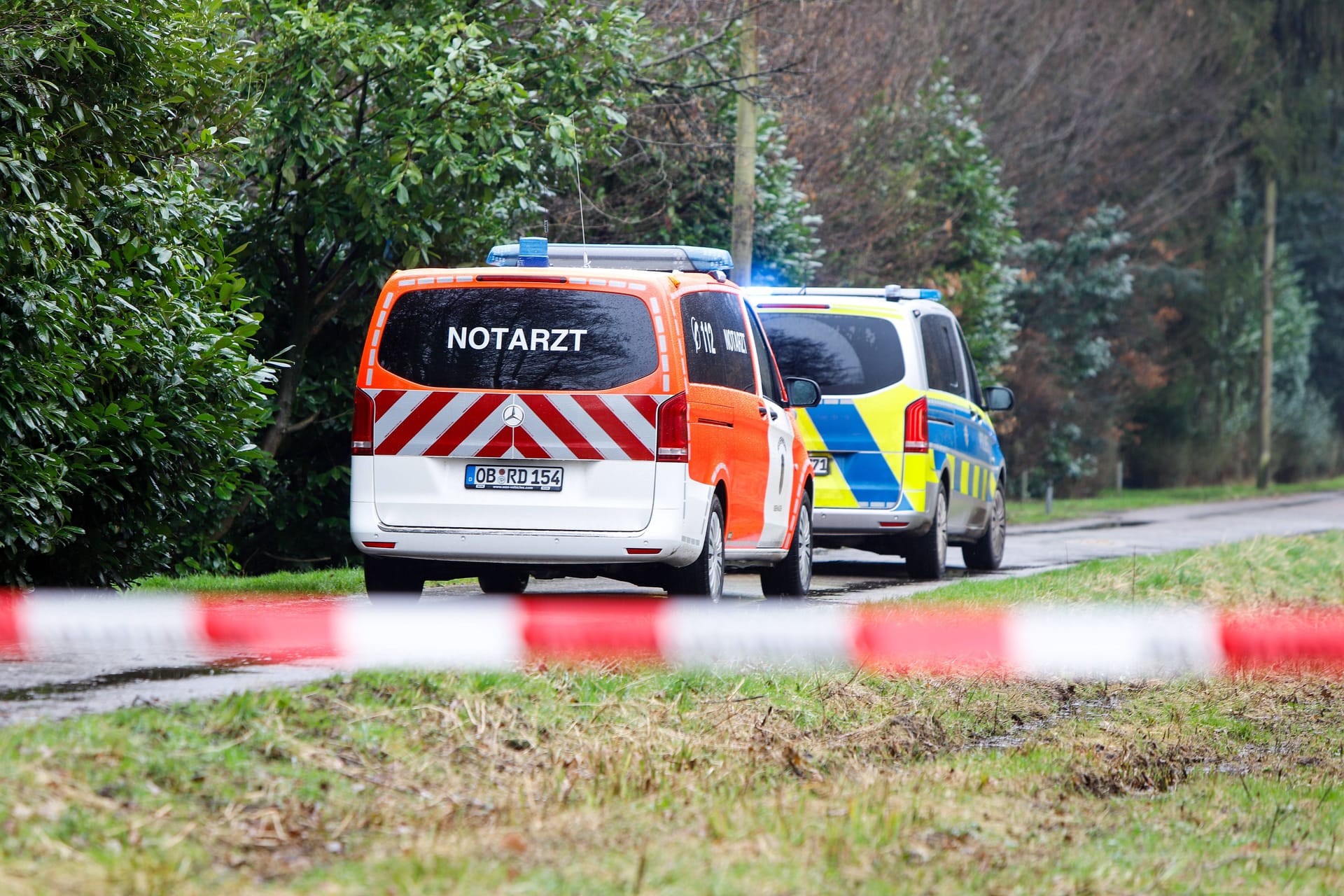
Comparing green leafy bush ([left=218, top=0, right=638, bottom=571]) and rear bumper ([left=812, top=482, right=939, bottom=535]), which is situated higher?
green leafy bush ([left=218, top=0, right=638, bottom=571])

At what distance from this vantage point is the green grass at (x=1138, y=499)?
28.8m

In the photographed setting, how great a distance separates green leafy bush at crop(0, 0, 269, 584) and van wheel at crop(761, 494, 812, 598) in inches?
137

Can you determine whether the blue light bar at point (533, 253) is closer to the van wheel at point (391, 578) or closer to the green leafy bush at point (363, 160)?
the van wheel at point (391, 578)

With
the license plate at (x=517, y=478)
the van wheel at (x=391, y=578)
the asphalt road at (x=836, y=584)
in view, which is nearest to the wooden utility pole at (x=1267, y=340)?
the asphalt road at (x=836, y=584)

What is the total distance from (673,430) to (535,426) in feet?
2.34

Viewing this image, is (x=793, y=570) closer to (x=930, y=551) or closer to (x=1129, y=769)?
(x=930, y=551)

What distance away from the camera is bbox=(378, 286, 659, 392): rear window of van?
10.1m

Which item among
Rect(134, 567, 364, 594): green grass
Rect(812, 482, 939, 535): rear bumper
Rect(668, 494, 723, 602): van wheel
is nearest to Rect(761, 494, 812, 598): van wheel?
Rect(812, 482, 939, 535): rear bumper

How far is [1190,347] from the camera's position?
1843 inches

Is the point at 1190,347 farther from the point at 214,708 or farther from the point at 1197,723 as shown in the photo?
the point at 214,708

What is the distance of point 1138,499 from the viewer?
36031 mm

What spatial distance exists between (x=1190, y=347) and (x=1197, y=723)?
131 ft

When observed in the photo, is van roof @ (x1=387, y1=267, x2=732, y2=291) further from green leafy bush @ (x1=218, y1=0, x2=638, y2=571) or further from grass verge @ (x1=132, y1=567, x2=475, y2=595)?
green leafy bush @ (x1=218, y1=0, x2=638, y2=571)

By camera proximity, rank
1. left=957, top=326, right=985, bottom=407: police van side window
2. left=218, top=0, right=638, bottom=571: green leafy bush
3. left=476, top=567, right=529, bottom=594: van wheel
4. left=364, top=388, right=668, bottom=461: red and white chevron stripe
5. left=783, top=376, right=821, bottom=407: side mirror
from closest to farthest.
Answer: left=364, top=388, right=668, bottom=461: red and white chevron stripe, left=476, top=567, right=529, bottom=594: van wheel, left=783, top=376, right=821, bottom=407: side mirror, left=218, top=0, right=638, bottom=571: green leafy bush, left=957, top=326, right=985, bottom=407: police van side window
